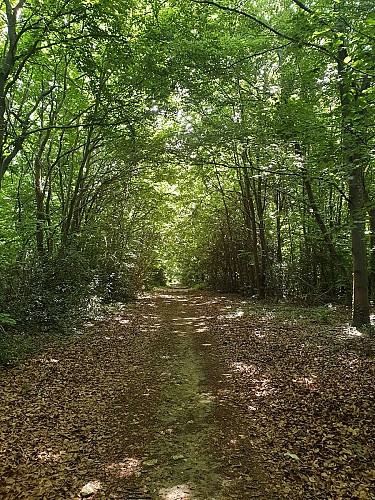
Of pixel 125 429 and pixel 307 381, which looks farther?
pixel 307 381

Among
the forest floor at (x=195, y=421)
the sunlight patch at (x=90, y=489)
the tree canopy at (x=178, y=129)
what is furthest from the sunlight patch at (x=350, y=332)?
the sunlight patch at (x=90, y=489)

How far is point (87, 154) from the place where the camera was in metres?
14.8

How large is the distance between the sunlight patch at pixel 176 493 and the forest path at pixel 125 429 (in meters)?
0.01

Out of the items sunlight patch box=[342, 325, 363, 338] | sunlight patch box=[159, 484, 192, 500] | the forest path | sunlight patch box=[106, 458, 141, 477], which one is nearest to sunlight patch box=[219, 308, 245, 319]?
sunlight patch box=[342, 325, 363, 338]

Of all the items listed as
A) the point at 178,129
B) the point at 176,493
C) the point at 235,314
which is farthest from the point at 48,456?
the point at 178,129

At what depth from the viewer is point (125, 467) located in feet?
14.5

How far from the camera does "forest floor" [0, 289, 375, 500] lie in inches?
161

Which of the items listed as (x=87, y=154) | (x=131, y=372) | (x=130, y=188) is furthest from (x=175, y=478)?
(x=130, y=188)

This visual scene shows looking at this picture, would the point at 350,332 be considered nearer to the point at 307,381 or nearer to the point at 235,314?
the point at 307,381

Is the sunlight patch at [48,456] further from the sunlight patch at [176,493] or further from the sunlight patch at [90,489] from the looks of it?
the sunlight patch at [176,493]

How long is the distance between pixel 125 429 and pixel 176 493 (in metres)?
Answer: 1.66

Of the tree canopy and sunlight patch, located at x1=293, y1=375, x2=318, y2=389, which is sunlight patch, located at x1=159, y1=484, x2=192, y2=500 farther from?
the tree canopy

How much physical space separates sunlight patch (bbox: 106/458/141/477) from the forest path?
12 millimetres

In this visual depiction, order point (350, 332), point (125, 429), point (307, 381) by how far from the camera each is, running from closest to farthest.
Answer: point (125, 429)
point (307, 381)
point (350, 332)
